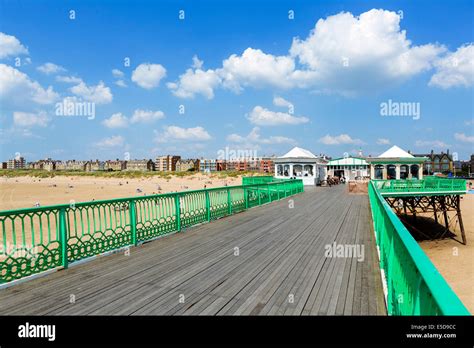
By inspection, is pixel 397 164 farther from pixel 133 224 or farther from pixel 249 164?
pixel 249 164

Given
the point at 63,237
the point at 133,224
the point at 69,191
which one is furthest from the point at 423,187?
the point at 69,191

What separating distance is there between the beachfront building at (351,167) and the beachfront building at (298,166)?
11.5m

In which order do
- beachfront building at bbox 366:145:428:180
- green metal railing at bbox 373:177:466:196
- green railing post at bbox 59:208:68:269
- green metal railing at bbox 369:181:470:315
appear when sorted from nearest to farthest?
1. green metal railing at bbox 369:181:470:315
2. green railing post at bbox 59:208:68:269
3. green metal railing at bbox 373:177:466:196
4. beachfront building at bbox 366:145:428:180

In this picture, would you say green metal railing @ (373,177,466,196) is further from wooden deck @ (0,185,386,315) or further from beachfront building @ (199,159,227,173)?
beachfront building @ (199,159,227,173)

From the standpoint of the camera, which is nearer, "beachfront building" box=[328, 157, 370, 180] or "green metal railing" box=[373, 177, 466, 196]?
"green metal railing" box=[373, 177, 466, 196]

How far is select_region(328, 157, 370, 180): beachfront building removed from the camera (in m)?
42.8

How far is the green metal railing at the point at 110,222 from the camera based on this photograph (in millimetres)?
5074

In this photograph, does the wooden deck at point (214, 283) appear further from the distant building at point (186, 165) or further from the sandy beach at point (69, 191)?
the distant building at point (186, 165)

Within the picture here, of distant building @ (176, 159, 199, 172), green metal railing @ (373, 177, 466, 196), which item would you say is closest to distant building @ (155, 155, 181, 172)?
distant building @ (176, 159, 199, 172)

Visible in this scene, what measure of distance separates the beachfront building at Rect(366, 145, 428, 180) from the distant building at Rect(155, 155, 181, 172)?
158121 mm

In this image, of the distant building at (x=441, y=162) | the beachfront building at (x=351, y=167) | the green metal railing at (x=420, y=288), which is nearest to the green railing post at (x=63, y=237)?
the green metal railing at (x=420, y=288)

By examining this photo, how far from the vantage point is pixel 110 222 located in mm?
6773
